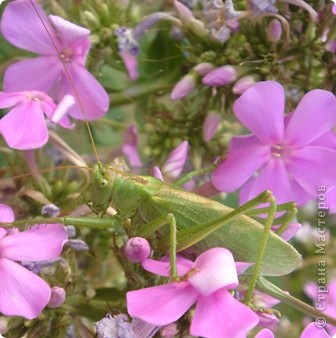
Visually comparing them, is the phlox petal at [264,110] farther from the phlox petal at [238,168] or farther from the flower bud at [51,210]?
the flower bud at [51,210]

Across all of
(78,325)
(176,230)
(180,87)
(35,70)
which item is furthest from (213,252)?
(35,70)

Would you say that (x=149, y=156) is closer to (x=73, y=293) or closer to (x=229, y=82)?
(x=229, y=82)

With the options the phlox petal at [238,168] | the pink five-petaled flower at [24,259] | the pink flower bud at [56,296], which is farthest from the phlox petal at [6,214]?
the phlox petal at [238,168]

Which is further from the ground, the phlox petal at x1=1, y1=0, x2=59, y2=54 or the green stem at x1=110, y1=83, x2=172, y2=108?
the phlox petal at x1=1, y1=0, x2=59, y2=54

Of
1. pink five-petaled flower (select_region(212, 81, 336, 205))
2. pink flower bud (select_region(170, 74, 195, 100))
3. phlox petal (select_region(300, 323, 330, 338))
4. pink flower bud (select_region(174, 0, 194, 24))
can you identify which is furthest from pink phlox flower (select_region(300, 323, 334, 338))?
pink flower bud (select_region(174, 0, 194, 24))

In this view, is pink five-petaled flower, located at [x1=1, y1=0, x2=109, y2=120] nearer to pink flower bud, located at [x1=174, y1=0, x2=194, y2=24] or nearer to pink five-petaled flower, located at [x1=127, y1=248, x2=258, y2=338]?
pink flower bud, located at [x1=174, y1=0, x2=194, y2=24]

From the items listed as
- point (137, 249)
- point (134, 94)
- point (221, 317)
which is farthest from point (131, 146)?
point (221, 317)
